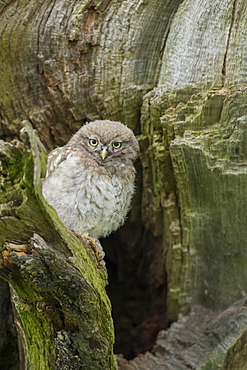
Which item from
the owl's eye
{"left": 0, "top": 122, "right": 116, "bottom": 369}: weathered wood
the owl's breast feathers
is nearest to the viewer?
{"left": 0, "top": 122, "right": 116, "bottom": 369}: weathered wood

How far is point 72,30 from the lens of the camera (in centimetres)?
361

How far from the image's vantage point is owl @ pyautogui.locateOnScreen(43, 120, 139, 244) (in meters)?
3.32

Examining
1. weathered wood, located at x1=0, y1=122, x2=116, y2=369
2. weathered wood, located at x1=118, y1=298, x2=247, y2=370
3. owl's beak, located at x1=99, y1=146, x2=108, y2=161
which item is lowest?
weathered wood, located at x1=118, y1=298, x2=247, y2=370

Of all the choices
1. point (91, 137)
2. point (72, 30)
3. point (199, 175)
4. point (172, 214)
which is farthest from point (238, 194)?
point (72, 30)

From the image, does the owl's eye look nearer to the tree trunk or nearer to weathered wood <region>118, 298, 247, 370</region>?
the tree trunk

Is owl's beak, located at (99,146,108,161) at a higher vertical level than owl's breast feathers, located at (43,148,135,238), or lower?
A: higher

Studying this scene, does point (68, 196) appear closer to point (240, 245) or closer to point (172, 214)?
point (172, 214)

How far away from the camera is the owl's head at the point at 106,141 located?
11.4 ft

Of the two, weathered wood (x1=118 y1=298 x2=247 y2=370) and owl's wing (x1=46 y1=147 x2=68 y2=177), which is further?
owl's wing (x1=46 y1=147 x2=68 y2=177)

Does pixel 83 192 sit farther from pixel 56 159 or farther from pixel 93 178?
pixel 56 159

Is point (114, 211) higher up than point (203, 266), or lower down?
higher up

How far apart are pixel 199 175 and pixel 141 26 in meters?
1.27

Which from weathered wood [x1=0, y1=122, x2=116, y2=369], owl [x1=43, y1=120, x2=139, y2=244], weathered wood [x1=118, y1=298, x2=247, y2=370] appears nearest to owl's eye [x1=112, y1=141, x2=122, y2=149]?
owl [x1=43, y1=120, x2=139, y2=244]

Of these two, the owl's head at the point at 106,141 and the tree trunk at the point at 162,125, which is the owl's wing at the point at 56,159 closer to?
the owl's head at the point at 106,141
